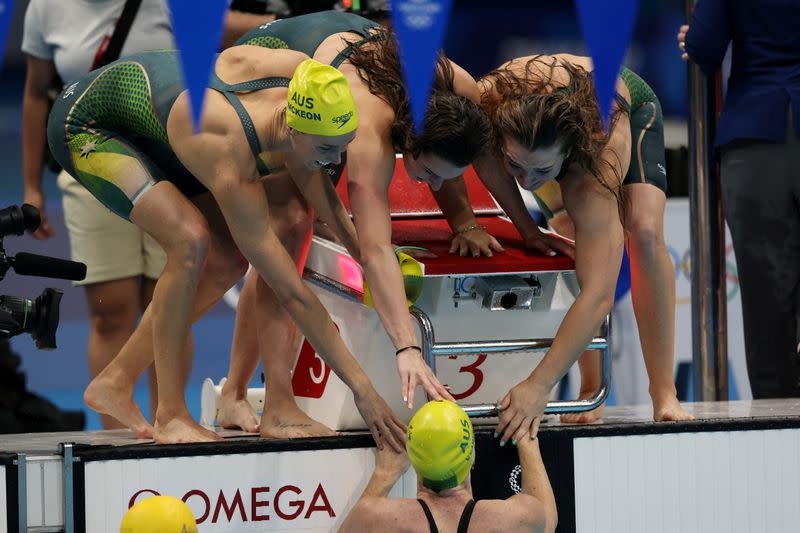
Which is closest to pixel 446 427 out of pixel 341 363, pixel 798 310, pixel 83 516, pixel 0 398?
pixel 341 363

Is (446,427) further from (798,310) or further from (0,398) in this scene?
(0,398)

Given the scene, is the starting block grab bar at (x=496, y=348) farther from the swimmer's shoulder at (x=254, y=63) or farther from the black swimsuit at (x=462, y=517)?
the swimmer's shoulder at (x=254, y=63)

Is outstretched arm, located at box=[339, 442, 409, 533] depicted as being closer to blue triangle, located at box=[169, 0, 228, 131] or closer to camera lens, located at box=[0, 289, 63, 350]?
camera lens, located at box=[0, 289, 63, 350]

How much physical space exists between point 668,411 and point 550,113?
935 millimetres

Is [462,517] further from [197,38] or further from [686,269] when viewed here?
[686,269]

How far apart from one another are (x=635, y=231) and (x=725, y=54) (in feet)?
3.91

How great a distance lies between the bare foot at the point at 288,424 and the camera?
369 centimetres

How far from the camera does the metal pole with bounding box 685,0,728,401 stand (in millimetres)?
4961

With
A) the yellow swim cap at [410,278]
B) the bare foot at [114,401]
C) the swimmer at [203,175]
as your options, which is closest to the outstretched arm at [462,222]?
the yellow swim cap at [410,278]

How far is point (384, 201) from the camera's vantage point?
143 inches

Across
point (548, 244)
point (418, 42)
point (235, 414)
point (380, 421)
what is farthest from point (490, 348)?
point (418, 42)

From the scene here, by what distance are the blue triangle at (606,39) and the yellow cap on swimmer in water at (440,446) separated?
3.50 ft

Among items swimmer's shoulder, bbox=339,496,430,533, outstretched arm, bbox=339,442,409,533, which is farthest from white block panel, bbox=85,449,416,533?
swimmer's shoulder, bbox=339,496,430,533

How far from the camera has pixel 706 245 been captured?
5000 mm
